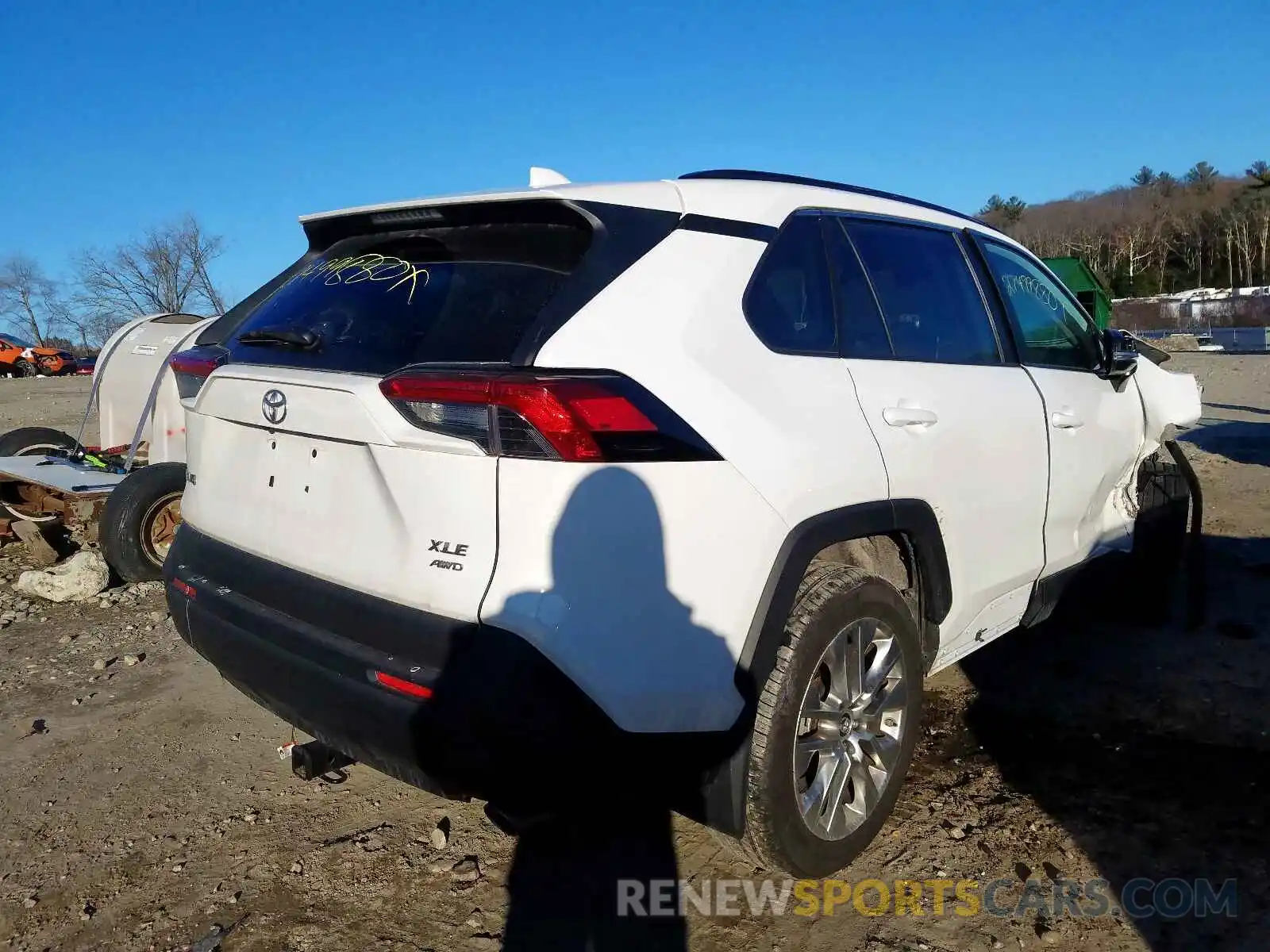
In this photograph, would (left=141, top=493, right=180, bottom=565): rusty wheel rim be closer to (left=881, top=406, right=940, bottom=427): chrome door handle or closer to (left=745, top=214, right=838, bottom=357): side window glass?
(left=745, top=214, right=838, bottom=357): side window glass

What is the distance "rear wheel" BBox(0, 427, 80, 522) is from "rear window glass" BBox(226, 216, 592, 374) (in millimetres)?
4557

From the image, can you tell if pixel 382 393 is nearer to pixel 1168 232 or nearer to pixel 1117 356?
pixel 1117 356

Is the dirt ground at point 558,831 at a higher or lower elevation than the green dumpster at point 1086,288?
lower

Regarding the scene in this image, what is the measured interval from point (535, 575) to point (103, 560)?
4.79 metres

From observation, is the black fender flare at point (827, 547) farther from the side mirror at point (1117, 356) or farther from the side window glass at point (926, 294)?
the side mirror at point (1117, 356)

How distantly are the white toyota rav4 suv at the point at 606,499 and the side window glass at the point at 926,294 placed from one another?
0.02m

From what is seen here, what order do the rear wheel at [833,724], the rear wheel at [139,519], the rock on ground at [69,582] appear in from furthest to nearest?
the rock on ground at [69,582] → the rear wheel at [139,519] → the rear wheel at [833,724]


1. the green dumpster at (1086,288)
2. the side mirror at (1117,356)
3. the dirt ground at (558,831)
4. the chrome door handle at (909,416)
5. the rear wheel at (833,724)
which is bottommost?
the dirt ground at (558,831)

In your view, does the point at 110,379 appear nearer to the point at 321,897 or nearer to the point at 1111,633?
the point at 321,897

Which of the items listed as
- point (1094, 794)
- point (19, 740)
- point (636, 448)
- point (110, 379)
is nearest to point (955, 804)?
point (1094, 794)

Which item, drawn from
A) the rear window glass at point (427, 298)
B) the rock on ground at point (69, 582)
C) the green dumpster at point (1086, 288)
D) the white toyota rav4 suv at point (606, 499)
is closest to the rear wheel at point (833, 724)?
the white toyota rav4 suv at point (606, 499)

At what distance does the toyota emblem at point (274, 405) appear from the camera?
2.37 meters

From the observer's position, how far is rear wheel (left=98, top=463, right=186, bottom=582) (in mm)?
5242

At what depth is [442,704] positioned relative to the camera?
1.96 metres
